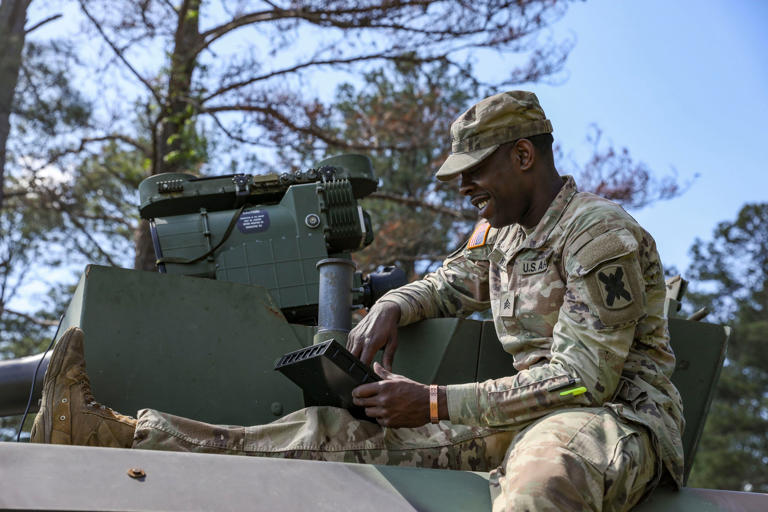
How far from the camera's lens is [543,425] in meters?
2.77

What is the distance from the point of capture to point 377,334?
11.2 feet

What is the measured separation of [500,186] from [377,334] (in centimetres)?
69

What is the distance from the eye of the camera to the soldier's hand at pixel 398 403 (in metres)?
2.88

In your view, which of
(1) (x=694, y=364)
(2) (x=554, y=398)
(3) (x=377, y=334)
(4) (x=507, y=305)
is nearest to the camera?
(2) (x=554, y=398)

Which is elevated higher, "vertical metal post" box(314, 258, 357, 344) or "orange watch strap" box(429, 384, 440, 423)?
"vertical metal post" box(314, 258, 357, 344)

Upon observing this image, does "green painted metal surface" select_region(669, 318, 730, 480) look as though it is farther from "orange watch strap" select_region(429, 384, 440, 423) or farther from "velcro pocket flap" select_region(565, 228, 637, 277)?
"orange watch strap" select_region(429, 384, 440, 423)

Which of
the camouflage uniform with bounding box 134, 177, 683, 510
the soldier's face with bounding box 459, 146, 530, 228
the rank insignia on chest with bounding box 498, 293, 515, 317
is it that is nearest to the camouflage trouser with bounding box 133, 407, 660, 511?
the camouflage uniform with bounding box 134, 177, 683, 510

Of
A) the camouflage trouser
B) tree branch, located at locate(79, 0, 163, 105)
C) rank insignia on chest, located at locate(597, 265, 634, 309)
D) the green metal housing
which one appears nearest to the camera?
the green metal housing

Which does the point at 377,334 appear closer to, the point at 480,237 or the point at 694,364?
the point at 480,237

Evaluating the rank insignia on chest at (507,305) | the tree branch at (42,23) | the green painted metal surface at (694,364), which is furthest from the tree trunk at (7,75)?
the green painted metal surface at (694,364)

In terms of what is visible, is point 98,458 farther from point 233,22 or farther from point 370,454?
point 233,22

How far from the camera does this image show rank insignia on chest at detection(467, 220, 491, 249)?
376 centimetres

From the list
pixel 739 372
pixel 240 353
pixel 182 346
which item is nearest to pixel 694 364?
pixel 240 353

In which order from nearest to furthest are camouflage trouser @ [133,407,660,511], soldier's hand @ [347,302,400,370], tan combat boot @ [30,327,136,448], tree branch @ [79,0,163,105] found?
1. camouflage trouser @ [133,407,660,511]
2. tan combat boot @ [30,327,136,448]
3. soldier's hand @ [347,302,400,370]
4. tree branch @ [79,0,163,105]
